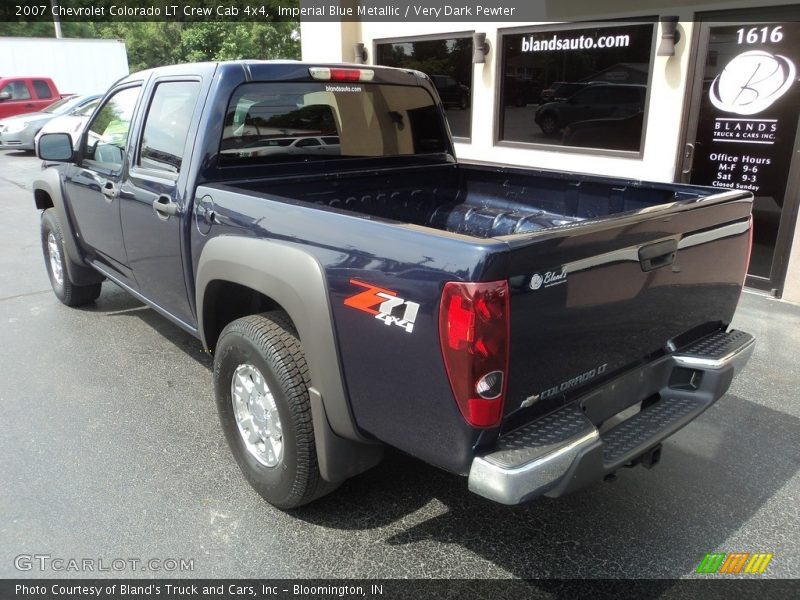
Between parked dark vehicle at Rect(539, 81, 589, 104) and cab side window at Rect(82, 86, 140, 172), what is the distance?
528 cm

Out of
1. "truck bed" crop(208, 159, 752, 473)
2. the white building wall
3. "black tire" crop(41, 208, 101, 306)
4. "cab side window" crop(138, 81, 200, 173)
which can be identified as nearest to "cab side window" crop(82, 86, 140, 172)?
"cab side window" crop(138, 81, 200, 173)

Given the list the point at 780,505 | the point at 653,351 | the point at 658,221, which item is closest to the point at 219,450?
the point at 653,351

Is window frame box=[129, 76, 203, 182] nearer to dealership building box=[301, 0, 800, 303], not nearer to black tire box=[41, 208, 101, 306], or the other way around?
black tire box=[41, 208, 101, 306]

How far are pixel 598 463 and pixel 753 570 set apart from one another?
1.01 metres

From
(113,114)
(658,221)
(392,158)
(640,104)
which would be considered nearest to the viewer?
(658,221)

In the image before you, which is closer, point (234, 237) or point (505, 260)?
point (505, 260)

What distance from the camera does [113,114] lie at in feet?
14.4

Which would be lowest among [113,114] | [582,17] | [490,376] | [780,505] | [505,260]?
[780,505]

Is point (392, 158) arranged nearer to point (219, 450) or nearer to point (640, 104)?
point (219, 450)

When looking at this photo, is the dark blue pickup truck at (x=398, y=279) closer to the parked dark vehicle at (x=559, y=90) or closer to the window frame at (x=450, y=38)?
the parked dark vehicle at (x=559, y=90)

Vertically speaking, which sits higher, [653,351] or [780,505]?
[653,351]

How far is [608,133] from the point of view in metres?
7.38

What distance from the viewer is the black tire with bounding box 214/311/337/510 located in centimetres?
257

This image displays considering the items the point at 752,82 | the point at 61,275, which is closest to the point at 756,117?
the point at 752,82
